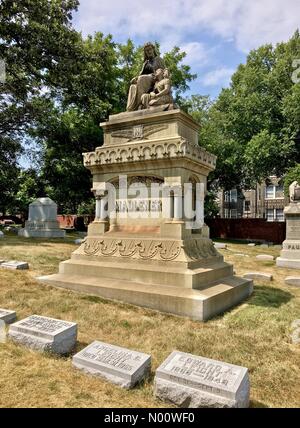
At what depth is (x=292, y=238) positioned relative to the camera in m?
15.1

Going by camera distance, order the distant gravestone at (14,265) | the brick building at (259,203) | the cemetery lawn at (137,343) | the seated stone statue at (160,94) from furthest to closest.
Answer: the brick building at (259,203) → the distant gravestone at (14,265) → the seated stone statue at (160,94) → the cemetery lawn at (137,343)

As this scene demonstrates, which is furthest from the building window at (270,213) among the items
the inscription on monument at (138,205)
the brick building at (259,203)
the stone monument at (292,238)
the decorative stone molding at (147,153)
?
the inscription on monument at (138,205)

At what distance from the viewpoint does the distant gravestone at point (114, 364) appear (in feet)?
11.8

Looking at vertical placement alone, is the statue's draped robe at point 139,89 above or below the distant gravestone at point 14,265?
above

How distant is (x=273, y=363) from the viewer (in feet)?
14.6

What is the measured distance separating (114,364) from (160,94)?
6.34 metres

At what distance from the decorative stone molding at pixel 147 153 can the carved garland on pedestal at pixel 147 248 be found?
188 centimetres

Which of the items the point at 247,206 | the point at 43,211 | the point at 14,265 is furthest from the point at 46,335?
the point at 247,206

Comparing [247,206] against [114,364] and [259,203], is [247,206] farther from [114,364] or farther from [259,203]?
[114,364]

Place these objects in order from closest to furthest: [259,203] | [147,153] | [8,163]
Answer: [147,153] → [8,163] → [259,203]

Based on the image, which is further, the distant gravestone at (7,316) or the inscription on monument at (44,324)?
the distant gravestone at (7,316)

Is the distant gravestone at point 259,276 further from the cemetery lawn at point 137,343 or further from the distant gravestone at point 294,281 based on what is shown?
the cemetery lawn at point 137,343
